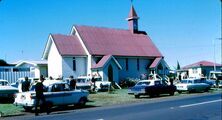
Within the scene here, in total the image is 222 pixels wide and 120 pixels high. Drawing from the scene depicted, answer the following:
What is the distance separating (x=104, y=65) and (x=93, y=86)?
8614 millimetres

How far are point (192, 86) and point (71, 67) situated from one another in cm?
1748

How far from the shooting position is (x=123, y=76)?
49.4 metres

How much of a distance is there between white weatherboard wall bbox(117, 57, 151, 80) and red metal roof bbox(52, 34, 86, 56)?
6137 millimetres

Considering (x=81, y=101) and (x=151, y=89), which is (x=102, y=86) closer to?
(x=151, y=89)

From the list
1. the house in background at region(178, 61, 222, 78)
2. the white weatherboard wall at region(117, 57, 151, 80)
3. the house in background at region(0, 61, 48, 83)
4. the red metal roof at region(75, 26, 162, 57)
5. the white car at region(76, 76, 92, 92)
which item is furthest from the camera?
the house in background at region(178, 61, 222, 78)

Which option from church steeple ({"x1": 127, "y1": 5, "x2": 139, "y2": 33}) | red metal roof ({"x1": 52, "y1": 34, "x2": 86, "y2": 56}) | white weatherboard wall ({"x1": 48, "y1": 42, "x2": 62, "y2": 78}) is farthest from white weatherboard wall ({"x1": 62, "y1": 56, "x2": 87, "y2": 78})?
church steeple ({"x1": 127, "y1": 5, "x2": 139, "y2": 33})

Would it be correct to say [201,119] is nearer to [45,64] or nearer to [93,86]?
[93,86]

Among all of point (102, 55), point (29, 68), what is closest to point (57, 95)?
point (102, 55)

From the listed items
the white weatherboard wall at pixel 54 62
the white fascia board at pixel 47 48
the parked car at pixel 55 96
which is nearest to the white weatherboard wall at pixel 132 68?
the white weatherboard wall at pixel 54 62

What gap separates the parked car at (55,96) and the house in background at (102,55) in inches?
910

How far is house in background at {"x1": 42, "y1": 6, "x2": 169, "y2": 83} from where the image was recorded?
44.9 metres

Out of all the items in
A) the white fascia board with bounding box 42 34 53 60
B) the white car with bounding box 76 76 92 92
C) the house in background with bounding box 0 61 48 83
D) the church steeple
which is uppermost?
the church steeple

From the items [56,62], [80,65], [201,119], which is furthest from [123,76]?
[201,119]

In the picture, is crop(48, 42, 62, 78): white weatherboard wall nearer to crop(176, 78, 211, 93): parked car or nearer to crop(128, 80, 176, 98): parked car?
crop(176, 78, 211, 93): parked car
